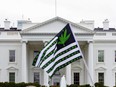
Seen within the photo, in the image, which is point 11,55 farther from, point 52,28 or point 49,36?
point 52,28

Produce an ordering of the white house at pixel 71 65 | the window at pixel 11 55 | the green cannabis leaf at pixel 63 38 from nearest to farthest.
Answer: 1. the green cannabis leaf at pixel 63 38
2. the white house at pixel 71 65
3. the window at pixel 11 55

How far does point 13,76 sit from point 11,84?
13.3 metres

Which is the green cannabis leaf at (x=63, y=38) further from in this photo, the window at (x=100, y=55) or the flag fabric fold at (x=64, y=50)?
the window at (x=100, y=55)

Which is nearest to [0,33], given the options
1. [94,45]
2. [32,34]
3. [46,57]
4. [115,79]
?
[32,34]

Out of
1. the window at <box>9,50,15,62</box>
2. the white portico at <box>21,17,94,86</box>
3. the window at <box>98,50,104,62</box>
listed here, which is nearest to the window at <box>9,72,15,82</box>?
the window at <box>9,50,15,62</box>

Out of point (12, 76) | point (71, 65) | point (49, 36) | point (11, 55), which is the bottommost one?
point (12, 76)

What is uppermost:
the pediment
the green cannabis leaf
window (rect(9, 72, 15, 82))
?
the pediment

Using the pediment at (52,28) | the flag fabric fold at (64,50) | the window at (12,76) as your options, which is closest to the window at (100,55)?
the pediment at (52,28)

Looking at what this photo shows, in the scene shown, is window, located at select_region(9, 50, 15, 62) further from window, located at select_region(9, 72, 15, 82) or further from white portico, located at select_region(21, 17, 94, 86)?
white portico, located at select_region(21, 17, 94, 86)

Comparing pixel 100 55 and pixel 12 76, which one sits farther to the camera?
pixel 100 55

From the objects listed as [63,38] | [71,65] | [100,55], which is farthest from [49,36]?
[63,38]

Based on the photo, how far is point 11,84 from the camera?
4491 cm

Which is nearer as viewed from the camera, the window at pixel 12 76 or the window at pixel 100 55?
the window at pixel 12 76

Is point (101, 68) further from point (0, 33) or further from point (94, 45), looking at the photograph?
point (0, 33)
